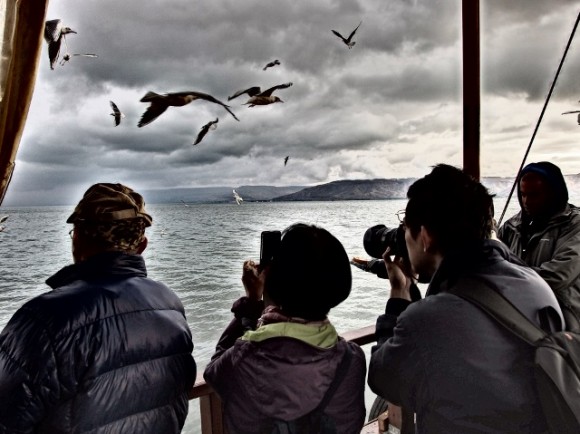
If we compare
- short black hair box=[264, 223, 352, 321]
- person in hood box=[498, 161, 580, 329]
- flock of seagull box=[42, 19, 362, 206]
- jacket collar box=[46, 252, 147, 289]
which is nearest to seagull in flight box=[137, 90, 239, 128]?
flock of seagull box=[42, 19, 362, 206]

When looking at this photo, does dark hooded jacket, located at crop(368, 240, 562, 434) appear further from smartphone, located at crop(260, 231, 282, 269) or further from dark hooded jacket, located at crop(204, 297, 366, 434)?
smartphone, located at crop(260, 231, 282, 269)

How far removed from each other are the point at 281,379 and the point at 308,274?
0.64 feet

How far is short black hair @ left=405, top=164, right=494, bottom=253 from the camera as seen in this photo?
0.81m

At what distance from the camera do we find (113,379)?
779 mm

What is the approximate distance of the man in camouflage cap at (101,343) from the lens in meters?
0.71

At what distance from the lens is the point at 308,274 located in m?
0.82

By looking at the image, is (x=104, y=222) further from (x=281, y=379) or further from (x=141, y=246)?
(x=281, y=379)

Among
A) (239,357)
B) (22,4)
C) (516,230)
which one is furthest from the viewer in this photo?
(516,230)

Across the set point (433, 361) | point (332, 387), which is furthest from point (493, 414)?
point (332, 387)

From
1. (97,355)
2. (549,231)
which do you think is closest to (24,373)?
(97,355)

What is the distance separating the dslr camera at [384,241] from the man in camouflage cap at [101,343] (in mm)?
489

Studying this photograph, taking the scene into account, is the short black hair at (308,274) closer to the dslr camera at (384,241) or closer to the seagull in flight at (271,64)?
the dslr camera at (384,241)

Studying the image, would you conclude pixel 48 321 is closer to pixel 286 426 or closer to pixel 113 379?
pixel 113 379

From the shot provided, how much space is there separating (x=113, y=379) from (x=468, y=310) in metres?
0.63
